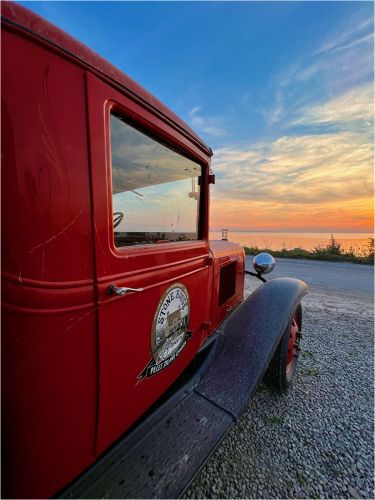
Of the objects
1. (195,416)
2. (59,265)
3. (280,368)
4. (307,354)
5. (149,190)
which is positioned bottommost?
(307,354)

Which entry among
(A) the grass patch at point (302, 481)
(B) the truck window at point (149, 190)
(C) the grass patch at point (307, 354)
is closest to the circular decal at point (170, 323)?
(B) the truck window at point (149, 190)

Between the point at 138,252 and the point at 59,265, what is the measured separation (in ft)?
1.45

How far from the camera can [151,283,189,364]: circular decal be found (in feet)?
4.96

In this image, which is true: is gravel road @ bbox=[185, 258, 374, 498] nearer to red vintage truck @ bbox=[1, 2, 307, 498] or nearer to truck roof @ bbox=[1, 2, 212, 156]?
red vintage truck @ bbox=[1, 2, 307, 498]

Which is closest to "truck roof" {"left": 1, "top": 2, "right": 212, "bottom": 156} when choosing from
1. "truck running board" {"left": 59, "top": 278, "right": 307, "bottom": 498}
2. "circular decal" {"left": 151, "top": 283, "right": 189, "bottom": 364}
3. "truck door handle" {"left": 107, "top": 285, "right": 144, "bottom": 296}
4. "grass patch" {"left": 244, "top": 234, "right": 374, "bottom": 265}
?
"truck door handle" {"left": 107, "top": 285, "right": 144, "bottom": 296}

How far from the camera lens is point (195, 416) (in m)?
1.67

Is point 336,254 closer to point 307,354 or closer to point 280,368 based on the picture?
point 307,354

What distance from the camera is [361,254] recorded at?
14.1 m

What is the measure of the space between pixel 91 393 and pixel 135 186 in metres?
1.00

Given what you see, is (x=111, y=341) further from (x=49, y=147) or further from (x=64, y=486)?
(x=49, y=147)

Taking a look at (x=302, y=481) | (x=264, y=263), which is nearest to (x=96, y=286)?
(x=302, y=481)

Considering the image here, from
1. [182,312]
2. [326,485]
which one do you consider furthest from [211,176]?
[326,485]

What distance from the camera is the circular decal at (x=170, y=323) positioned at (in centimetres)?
151

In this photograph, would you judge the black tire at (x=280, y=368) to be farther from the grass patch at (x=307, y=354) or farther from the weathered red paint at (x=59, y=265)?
the weathered red paint at (x=59, y=265)
